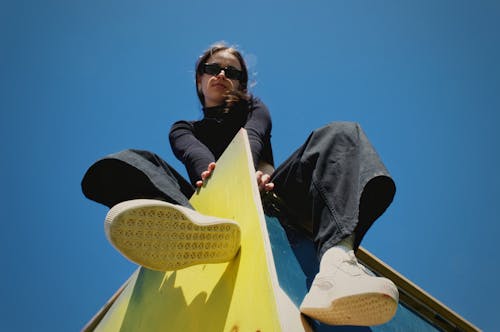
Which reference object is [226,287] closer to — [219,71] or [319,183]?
[319,183]

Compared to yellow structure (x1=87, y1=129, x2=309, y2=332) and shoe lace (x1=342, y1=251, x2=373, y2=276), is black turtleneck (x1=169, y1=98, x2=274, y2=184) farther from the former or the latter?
shoe lace (x1=342, y1=251, x2=373, y2=276)

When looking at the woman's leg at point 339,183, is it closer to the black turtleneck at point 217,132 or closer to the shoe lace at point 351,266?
the shoe lace at point 351,266

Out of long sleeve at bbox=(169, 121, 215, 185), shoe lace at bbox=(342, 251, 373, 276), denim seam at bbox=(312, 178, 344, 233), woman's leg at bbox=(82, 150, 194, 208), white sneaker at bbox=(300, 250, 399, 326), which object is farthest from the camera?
long sleeve at bbox=(169, 121, 215, 185)

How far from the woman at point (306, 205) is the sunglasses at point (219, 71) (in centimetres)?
48

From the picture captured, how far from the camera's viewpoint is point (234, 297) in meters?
0.81

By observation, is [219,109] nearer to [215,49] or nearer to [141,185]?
[215,49]

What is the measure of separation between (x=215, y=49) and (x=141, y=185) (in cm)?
130

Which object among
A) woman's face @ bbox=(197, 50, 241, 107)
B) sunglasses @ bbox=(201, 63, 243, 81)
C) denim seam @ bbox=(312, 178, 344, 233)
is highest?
sunglasses @ bbox=(201, 63, 243, 81)

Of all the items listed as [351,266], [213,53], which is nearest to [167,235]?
[351,266]

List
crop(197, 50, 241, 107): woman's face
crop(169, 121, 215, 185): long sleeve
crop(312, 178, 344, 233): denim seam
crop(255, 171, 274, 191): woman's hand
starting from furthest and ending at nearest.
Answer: crop(197, 50, 241, 107): woman's face, crop(169, 121, 215, 185): long sleeve, crop(255, 171, 274, 191): woman's hand, crop(312, 178, 344, 233): denim seam

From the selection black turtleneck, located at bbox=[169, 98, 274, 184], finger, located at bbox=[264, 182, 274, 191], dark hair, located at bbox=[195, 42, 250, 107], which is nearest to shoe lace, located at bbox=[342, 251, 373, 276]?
finger, located at bbox=[264, 182, 274, 191]

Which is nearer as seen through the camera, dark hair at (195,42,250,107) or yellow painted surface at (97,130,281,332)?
yellow painted surface at (97,130,281,332)

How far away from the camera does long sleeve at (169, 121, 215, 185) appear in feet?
5.36

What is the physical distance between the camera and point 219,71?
2.12m
